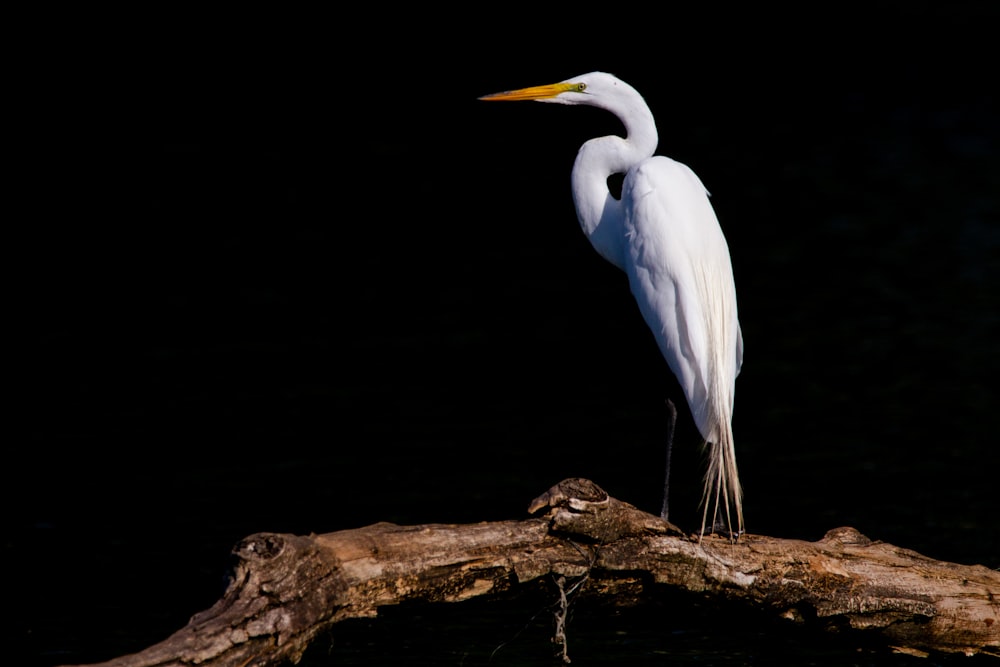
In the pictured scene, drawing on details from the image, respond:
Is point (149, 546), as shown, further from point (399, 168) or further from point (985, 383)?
point (399, 168)

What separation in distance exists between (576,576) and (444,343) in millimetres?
6159

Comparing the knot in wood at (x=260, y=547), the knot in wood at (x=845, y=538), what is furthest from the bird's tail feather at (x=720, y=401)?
the knot in wood at (x=260, y=547)

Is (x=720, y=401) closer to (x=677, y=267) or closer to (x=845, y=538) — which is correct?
(x=677, y=267)

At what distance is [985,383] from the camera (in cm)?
927

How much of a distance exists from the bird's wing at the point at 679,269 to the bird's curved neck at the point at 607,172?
0.68ft

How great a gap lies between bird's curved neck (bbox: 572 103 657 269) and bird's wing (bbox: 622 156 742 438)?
21cm

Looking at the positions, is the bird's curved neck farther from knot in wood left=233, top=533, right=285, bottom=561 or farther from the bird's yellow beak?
knot in wood left=233, top=533, right=285, bottom=561

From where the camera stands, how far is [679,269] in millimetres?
4996

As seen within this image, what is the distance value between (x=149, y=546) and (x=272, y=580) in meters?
3.41

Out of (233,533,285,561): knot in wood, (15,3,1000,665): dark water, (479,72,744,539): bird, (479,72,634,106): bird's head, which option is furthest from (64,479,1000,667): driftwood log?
(479,72,634,106): bird's head

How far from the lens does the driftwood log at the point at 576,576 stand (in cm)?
342

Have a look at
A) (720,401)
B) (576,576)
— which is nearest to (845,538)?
(720,401)

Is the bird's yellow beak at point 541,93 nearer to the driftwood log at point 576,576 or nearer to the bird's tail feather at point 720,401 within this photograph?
the bird's tail feather at point 720,401

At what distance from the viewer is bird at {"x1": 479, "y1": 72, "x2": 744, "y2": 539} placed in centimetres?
491
